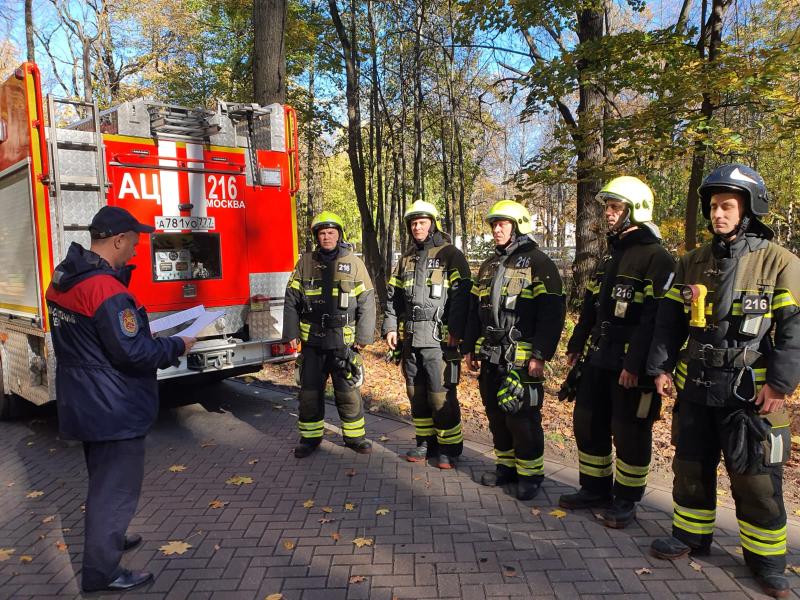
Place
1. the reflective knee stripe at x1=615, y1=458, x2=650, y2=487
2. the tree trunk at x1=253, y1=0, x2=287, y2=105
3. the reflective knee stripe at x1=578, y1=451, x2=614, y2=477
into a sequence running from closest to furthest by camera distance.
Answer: the reflective knee stripe at x1=615, y1=458, x2=650, y2=487 → the reflective knee stripe at x1=578, y1=451, x2=614, y2=477 → the tree trunk at x1=253, y1=0, x2=287, y2=105

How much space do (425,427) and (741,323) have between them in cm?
265

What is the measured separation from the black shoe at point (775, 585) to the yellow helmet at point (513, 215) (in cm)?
245

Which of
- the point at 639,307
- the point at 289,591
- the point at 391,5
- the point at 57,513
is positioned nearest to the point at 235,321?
the point at 57,513

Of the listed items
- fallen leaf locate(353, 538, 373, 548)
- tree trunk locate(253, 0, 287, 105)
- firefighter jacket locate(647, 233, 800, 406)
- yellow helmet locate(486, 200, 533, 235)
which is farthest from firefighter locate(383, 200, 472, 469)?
tree trunk locate(253, 0, 287, 105)

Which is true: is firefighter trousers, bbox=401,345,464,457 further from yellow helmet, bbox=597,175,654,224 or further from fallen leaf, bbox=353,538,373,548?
yellow helmet, bbox=597,175,654,224

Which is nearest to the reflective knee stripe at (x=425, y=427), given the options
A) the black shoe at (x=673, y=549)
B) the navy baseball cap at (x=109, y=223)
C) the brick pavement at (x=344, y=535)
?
the brick pavement at (x=344, y=535)

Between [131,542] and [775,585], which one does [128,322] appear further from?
[775,585]

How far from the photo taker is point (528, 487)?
3967mm

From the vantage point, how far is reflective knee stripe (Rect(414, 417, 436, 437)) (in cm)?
475

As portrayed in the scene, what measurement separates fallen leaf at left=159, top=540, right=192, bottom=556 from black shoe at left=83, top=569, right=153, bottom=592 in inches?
13.2

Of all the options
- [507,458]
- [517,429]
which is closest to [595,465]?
[517,429]

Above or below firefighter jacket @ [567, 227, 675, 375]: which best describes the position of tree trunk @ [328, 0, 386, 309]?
above

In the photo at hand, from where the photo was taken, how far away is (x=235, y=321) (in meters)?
6.17

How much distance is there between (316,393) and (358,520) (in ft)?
4.85
